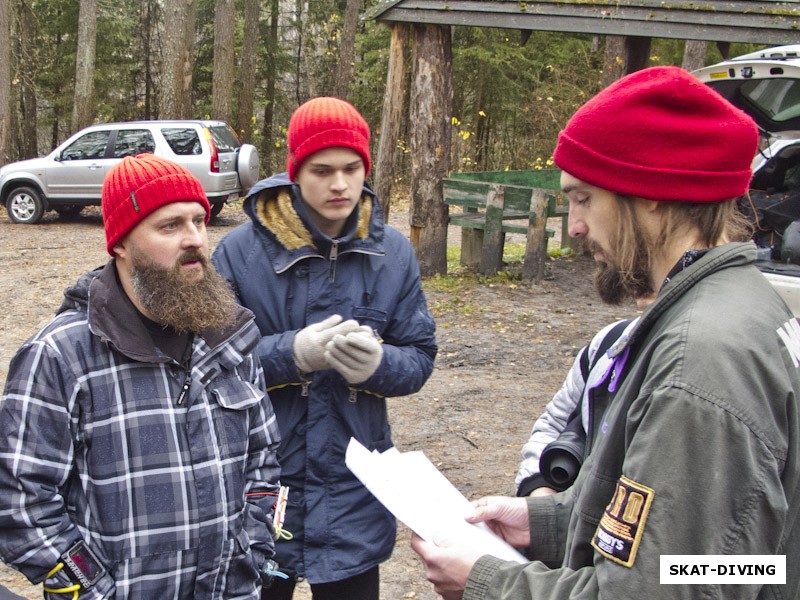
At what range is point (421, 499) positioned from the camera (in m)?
2.15

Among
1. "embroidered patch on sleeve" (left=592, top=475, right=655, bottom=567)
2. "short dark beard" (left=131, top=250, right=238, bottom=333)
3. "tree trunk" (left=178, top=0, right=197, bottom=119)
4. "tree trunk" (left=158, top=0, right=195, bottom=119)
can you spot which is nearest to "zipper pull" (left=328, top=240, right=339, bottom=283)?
"short dark beard" (left=131, top=250, right=238, bottom=333)

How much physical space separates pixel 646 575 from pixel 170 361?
147 cm

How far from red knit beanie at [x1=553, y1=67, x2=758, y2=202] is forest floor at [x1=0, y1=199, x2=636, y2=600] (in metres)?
1.38

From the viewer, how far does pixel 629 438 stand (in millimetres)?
1511

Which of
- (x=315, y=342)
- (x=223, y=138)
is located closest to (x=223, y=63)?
(x=223, y=138)

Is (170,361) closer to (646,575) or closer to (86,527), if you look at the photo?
(86,527)

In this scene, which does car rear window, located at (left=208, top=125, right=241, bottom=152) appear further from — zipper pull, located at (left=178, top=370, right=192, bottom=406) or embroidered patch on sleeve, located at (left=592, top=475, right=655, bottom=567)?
embroidered patch on sleeve, located at (left=592, top=475, right=655, bottom=567)

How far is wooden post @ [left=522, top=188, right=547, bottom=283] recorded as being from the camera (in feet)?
34.0

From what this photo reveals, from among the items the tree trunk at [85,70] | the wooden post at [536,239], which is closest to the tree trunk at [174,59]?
the tree trunk at [85,70]

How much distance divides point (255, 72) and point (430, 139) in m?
15.8

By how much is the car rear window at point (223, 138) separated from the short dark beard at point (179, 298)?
546 inches

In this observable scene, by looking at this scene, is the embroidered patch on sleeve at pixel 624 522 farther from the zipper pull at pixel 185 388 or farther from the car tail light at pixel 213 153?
the car tail light at pixel 213 153

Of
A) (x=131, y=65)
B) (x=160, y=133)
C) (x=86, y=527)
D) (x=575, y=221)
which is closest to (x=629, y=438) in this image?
(x=575, y=221)

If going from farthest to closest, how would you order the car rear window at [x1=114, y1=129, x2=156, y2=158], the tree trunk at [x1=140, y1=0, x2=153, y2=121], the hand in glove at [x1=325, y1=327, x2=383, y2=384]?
the tree trunk at [x1=140, y1=0, x2=153, y2=121] → the car rear window at [x1=114, y1=129, x2=156, y2=158] → the hand in glove at [x1=325, y1=327, x2=383, y2=384]
